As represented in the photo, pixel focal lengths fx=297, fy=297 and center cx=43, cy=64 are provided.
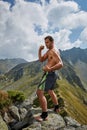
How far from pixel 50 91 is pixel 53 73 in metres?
1.04

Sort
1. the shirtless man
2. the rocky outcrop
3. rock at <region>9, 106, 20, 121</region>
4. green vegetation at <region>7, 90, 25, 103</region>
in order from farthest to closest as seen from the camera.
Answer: green vegetation at <region>7, 90, 25, 103</region> < rock at <region>9, 106, 20, 121</region> < the rocky outcrop < the shirtless man

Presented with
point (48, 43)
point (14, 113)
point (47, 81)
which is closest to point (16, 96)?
point (14, 113)

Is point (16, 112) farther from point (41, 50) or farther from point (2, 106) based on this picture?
point (41, 50)

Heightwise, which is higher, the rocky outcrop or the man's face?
the man's face

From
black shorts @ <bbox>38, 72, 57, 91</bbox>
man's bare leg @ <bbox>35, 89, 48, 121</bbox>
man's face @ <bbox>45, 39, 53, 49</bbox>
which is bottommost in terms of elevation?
man's bare leg @ <bbox>35, 89, 48, 121</bbox>

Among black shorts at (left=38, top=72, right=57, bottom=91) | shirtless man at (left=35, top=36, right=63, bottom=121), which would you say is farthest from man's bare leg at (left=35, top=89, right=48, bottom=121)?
black shorts at (left=38, top=72, right=57, bottom=91)

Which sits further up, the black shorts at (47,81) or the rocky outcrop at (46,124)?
the black shorts at (47,81)

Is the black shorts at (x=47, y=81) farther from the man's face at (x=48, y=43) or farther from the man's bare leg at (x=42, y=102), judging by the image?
the man's face at (x=48, y=43)

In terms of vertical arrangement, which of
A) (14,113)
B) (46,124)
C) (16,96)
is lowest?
(46,124)

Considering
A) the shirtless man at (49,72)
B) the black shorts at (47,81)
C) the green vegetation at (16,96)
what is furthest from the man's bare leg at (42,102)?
the green vegetation at (16,96)

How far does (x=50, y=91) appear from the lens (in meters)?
14.5

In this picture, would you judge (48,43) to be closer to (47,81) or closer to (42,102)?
(47,81)

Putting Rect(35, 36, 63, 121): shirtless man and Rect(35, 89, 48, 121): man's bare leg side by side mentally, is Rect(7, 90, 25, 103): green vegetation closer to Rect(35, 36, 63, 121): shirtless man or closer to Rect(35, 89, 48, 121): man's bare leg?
Rect(35, 89, 48, 121): man's bare leg

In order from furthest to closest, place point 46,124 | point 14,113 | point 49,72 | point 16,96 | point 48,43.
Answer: point 16,96, point 14,113, point 46,124, point 48,43, point 49,72
